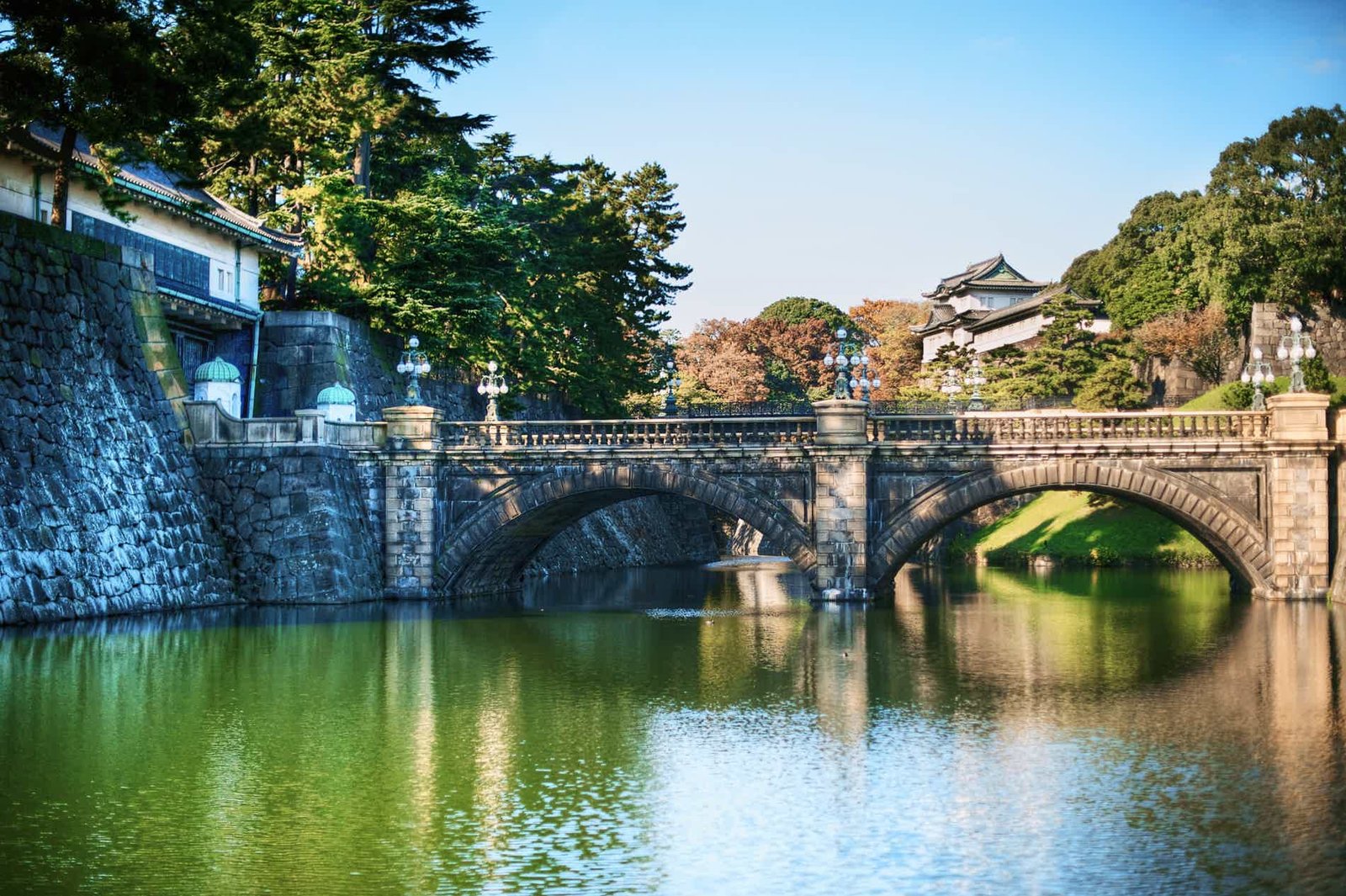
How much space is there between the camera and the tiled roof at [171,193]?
44.5m

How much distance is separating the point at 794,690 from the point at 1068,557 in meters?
45.0

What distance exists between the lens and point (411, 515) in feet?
168

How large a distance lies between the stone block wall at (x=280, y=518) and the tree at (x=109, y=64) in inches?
413

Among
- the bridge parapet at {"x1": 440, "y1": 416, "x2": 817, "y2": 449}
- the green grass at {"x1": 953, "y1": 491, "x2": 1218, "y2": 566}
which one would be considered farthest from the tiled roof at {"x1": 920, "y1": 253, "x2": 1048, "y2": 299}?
the bridge parapet at {"x1": 440, "y1": 416, "x2": 817, "y2": 449}

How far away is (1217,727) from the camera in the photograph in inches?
1032

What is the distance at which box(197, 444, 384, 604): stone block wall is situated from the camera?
4756cm

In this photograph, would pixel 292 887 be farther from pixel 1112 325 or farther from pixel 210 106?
pixel 1112 325

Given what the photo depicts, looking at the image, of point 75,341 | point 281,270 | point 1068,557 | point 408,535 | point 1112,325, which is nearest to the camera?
point 75,341

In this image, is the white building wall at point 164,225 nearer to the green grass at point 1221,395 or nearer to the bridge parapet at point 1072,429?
the bridge parapet at point 1072,429

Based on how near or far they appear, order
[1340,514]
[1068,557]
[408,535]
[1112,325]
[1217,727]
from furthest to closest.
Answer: [1112,325] → [1068,557] → [408,535] → [1340,514] → [1217,727]

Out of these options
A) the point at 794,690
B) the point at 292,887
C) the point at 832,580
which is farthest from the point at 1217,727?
the point at 832,580

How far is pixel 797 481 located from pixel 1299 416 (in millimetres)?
16093

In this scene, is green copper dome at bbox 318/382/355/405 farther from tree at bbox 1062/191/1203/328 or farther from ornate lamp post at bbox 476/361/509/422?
tree at bbox 1062/191/1203/328

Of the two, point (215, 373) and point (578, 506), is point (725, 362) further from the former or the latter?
point (215, 373)
